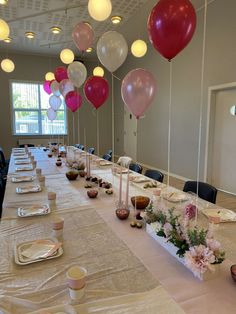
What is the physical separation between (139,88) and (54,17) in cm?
398

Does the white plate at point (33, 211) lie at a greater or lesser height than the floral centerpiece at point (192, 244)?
lesser

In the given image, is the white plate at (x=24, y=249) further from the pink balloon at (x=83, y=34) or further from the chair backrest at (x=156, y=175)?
the pink balloon at (x=83, y=34)

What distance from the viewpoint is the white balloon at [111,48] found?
2455 millimetres

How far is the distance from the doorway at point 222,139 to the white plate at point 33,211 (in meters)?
3.55

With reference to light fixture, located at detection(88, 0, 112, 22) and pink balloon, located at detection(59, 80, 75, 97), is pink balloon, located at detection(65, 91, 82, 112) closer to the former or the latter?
pink balloon, located at detection(59, 80, 75, 97)

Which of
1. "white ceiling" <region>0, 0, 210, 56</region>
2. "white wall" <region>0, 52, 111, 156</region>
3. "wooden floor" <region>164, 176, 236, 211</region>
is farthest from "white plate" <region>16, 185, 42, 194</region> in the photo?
"white wall" <region>0, 52, 111, 156</region>

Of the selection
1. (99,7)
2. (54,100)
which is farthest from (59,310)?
(54,100)

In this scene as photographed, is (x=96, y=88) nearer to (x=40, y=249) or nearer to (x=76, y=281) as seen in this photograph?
(x=40, y=249)

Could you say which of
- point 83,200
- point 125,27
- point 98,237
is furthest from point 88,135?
point 98,237

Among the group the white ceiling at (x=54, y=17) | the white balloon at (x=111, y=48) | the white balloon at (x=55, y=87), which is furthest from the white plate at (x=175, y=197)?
the white balloon at (x=55, y=87)

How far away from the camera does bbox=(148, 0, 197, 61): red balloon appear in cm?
151

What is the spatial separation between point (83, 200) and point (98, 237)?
2.14 feet

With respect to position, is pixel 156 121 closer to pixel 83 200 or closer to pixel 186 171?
pixel 186 171

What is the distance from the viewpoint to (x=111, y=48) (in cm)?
247
